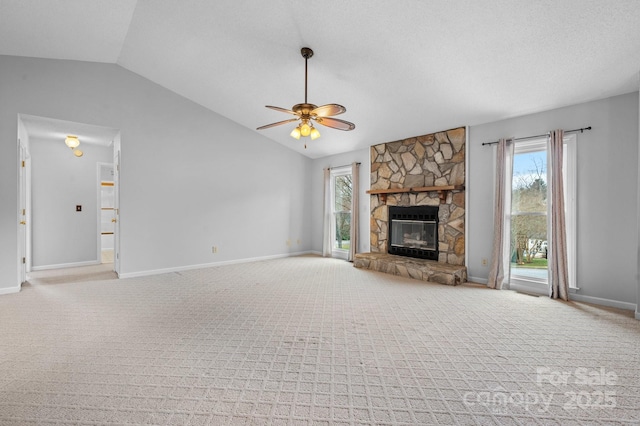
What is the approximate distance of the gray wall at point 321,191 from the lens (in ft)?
21.2

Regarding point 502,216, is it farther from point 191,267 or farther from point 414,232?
point 191,267

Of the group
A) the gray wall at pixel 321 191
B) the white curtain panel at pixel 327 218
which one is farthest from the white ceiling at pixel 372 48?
the white curtain panel at pixel 327 218

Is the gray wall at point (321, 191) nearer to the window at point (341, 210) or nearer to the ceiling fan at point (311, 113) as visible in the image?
the window at point (341, 210)

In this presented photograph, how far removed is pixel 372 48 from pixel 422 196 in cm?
282

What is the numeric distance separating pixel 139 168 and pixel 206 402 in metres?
4.47

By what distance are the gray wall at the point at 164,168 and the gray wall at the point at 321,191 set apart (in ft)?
2.24

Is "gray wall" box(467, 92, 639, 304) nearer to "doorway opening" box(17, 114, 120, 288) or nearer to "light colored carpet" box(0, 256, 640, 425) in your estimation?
"light colored carpet" box(0, 256, 640, 425)

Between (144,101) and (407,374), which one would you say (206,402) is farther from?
(144,101)

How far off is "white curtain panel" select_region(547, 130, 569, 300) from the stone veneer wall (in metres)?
1.18

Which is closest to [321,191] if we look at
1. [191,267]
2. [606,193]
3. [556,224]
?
[191,267]

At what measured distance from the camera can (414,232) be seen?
5.60 m

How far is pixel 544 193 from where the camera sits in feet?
13.7

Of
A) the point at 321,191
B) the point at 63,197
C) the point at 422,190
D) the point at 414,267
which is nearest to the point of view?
the point at 414,267

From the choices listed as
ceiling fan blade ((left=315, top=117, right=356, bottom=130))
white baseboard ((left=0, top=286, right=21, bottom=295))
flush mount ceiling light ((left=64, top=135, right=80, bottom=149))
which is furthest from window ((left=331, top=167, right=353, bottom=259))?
white baseboard ((left=0, top=286, right=21, bottom=295))
